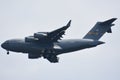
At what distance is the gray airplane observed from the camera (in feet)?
124

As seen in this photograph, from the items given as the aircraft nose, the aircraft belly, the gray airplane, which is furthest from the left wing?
the aircraft nose

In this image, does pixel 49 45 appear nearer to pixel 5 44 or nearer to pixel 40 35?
pixel 40 35

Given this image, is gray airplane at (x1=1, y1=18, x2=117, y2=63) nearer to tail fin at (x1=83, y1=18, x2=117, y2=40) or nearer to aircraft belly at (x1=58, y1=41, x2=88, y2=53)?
aircraft belly at (x1=58, y1=41, x2=88, y2=53)

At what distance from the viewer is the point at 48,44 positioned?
3866 cm

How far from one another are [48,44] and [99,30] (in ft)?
20.2

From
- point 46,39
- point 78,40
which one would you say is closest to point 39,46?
point 46,39

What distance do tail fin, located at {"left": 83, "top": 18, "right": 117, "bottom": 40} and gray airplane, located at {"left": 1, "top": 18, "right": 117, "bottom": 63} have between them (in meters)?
0.59

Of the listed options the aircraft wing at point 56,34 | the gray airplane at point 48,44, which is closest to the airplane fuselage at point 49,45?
the gray airplane at point 48,44

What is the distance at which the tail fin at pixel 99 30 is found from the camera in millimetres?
40812

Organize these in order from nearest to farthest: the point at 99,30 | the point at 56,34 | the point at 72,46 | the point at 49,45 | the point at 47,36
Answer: the point at 56,34 → the point at 47,36 → the point at 49,45 → the point at 72,46 → the point at 99,30

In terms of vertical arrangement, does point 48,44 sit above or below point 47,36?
below

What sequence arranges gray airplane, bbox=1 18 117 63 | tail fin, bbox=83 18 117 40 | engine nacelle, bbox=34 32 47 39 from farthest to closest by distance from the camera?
tail fin, bbox=83 18 117 40 → gray airplane, bbox=1 18 117 63 → engine nacelle, bbox=34 32 47 39

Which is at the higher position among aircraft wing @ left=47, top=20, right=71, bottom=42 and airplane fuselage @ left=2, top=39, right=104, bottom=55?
aircraft wing @ left=47, top=20, right=71, bottom=42

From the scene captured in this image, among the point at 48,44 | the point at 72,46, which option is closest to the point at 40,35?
the point at 48,44
